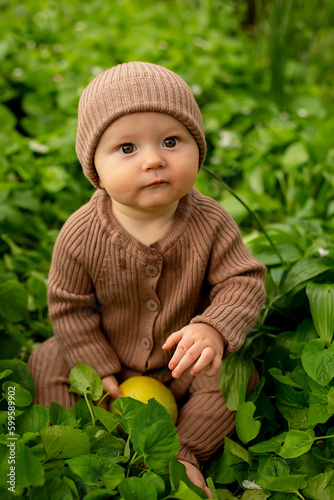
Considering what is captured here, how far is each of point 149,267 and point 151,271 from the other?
12mm

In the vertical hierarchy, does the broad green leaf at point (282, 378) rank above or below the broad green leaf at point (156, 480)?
below

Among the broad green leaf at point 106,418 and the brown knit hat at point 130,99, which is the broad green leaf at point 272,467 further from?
the brown knit hat at point 130,99

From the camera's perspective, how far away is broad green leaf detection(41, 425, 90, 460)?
3.64 ft

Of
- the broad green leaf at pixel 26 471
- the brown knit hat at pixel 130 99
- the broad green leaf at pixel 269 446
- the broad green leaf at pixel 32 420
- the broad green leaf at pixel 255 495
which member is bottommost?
the broad green leaf at pixel 255 495

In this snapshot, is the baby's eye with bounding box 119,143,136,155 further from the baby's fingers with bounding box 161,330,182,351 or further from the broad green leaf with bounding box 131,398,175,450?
the broad green leaf with bounding box 131,398,175,450

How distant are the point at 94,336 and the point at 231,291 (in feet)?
1.28

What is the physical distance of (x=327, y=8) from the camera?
3.06m

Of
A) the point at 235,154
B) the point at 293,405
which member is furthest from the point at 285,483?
the point at 235,154

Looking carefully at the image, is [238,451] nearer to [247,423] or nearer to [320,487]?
[247,423]

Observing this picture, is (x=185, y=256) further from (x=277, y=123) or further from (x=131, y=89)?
(x=277, y=123)

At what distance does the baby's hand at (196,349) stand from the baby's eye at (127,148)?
0.41 meters

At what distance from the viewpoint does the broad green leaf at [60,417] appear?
3.94 feet

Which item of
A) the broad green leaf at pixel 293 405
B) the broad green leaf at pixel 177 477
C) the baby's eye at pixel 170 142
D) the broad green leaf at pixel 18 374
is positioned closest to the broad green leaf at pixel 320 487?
the broad green leaf at pixel 293 405

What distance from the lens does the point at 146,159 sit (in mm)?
1153
